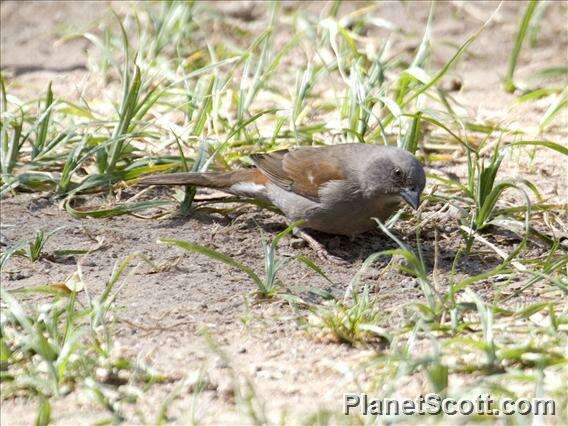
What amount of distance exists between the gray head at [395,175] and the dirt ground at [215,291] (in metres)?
0.36

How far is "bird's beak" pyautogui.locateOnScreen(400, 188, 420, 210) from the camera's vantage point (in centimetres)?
577

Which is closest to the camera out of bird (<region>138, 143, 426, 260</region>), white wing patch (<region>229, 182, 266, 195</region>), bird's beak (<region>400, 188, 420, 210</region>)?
bird's beak (<region>400, 188, 420, 210</region>)

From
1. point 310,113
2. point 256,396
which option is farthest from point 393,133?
point 256,396

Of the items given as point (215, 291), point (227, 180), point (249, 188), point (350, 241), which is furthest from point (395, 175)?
point (215, 291)

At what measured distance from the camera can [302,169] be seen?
6.18m

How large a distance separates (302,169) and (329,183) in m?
0.21

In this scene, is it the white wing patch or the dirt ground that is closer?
the dirt ground

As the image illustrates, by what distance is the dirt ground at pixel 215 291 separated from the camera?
4.04 metres

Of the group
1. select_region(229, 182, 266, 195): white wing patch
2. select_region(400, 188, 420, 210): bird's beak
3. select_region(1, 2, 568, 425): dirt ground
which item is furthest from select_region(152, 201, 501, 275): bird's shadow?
select_region(400, 188, 420, 210): bird's beak

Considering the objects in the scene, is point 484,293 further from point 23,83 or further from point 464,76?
point 23,83

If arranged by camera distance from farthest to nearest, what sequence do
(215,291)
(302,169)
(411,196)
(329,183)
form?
(302,169)
(329,183)
(411,196)
(215,291)

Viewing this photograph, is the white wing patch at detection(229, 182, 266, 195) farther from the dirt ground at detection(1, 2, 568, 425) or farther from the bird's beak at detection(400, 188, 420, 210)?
the bird's beak at detection(400, 188, 420, 210)

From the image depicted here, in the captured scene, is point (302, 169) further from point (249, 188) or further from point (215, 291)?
point (215, 291)

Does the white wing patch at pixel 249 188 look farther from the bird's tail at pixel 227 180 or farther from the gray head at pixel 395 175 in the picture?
the gray head at pixel 395 175
